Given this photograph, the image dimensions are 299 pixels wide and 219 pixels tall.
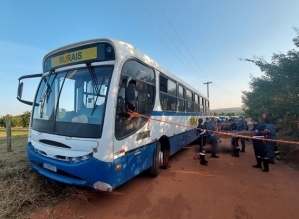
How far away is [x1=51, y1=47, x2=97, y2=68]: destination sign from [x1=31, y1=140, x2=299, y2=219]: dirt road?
9.57 feet

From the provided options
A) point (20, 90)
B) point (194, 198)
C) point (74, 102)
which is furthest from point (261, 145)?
point (20, 90)

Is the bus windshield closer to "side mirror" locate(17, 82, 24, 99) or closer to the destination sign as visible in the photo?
the destination sign

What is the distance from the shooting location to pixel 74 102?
3932 mm

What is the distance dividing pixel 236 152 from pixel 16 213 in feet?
28.0

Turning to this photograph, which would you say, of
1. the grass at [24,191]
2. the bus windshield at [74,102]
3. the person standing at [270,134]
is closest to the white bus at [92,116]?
the bus windshield at [74,102]

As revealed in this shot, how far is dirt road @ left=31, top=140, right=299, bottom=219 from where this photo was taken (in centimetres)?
364

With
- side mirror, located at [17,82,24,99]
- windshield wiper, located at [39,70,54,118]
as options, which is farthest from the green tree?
side mirror, located at [17,82,24,99]

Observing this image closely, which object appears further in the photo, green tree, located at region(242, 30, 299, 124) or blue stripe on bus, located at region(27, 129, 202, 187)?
green tree, located at region(242, 30, 299, 124)

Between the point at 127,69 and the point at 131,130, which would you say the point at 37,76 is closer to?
the point at 127,69

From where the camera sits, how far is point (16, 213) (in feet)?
11.0

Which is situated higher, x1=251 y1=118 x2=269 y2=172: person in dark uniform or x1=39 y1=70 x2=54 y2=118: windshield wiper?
x1=39 y1=70 x2=54 y2=118: windshield wiper

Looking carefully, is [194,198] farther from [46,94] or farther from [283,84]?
[283,84]

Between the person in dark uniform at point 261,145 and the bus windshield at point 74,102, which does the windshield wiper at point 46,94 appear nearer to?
the bus windshield at point 74,102

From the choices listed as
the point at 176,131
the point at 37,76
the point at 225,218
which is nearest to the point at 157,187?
the point at 225,218
